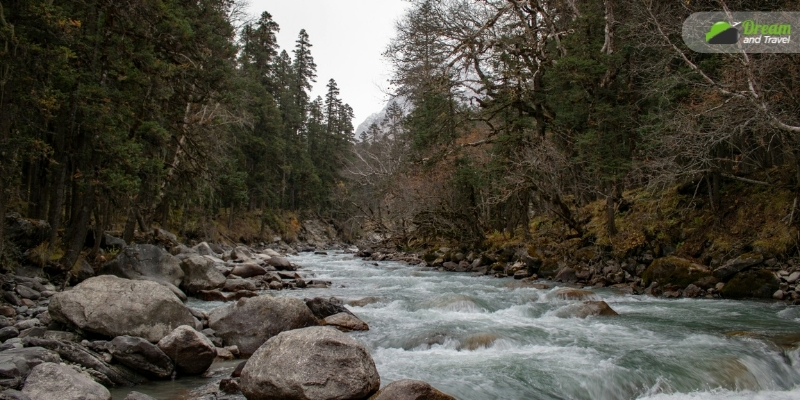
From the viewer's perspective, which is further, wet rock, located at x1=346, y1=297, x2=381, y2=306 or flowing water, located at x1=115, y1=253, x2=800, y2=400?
wet rock, located at x1=346, y1=297, x2=381, y2=306

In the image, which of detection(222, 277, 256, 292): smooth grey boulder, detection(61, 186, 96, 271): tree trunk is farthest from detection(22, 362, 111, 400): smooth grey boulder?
detection(222, 277, 256, 292): smooth grey boulder

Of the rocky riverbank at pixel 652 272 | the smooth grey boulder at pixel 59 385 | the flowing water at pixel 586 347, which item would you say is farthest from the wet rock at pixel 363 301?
the smooth grey boulder at pixel 59 385

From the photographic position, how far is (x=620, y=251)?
1515 centimetres

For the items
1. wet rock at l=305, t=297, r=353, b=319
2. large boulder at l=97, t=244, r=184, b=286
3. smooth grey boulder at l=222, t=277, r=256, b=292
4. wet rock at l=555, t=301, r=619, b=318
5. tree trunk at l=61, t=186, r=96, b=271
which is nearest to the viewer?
wet rock at l=305, t=297, r=353, b=319

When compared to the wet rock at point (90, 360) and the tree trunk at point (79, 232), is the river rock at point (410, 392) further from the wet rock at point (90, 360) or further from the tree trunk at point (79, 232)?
the tree trunk at point (79, 232)

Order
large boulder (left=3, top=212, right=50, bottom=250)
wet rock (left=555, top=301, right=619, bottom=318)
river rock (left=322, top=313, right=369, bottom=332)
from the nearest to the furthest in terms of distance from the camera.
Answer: river rock (left=322, top=313, right=369, bottom=332), wet rock (left=555, top=301, right=619, bottom=318), large boulder (left=3, top=212, right=50, bottom=250)

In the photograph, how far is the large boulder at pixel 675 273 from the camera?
1241 centimetres

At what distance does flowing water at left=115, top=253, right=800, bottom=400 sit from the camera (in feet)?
20.5

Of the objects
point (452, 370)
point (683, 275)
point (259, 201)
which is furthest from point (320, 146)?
point (452, 370)

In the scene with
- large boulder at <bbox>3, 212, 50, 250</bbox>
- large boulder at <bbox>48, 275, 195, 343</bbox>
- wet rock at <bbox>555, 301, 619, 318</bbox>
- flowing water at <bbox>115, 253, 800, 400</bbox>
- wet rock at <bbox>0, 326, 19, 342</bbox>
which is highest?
large boulder at <bbox>3, 212, 50, 250</bbox>

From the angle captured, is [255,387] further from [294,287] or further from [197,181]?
[197,181]

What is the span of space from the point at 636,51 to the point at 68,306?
16.0 m

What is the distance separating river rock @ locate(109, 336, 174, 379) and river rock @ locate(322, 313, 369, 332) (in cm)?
310

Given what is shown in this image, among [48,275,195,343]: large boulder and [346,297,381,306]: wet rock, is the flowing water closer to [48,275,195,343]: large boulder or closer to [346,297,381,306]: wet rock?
[346,297,381,306]: wet rock
